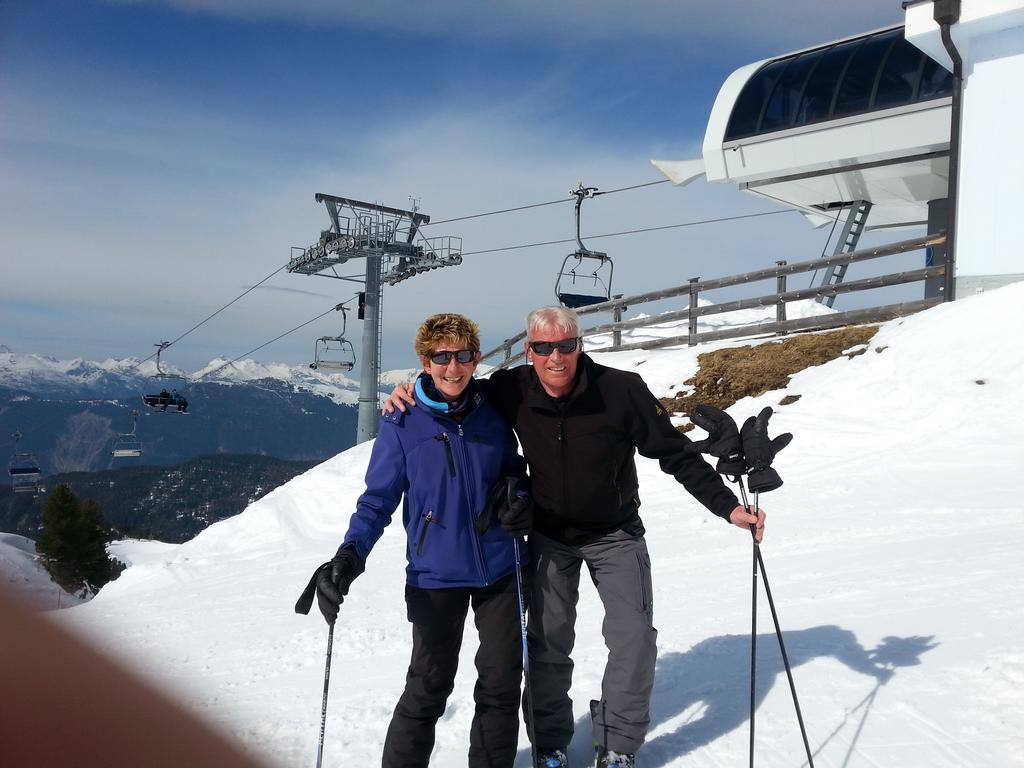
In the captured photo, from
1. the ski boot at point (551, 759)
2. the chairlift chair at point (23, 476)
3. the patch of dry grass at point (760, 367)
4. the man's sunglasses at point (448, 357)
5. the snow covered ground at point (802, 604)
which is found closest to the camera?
the man's sunglasses at point (448, 357)

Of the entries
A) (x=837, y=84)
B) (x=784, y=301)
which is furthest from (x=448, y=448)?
(x=837, y=84)

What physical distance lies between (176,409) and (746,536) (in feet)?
118

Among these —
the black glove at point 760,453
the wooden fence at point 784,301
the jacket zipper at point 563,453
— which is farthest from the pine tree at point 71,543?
the black glove at point 760,453

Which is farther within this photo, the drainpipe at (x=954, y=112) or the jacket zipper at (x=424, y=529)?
the drainpipe at (x=954, y=112)

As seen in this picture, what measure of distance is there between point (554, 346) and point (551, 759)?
5.82 ft

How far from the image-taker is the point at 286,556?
32.2 ft

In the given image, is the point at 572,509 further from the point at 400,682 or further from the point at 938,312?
the point at 938,312

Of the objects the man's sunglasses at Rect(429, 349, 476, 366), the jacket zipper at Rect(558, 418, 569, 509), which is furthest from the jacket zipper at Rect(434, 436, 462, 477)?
the jacket zipper at Rect(558, 418, 569, 509)

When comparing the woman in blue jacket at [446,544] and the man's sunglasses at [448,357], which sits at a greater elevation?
the man's sunglasses at [448,357]

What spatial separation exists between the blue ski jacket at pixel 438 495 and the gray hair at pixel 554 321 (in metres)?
0.45

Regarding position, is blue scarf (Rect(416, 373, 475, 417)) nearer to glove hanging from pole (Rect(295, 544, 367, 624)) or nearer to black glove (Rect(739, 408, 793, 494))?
glove hanging from pole (Rect(295, 544, 367, 624))

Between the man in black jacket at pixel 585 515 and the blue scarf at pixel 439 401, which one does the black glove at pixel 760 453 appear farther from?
the blue scarf at pixel 439 401

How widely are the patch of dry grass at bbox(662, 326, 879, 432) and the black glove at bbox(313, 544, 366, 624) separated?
328 inches

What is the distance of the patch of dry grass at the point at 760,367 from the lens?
37.4 ft
